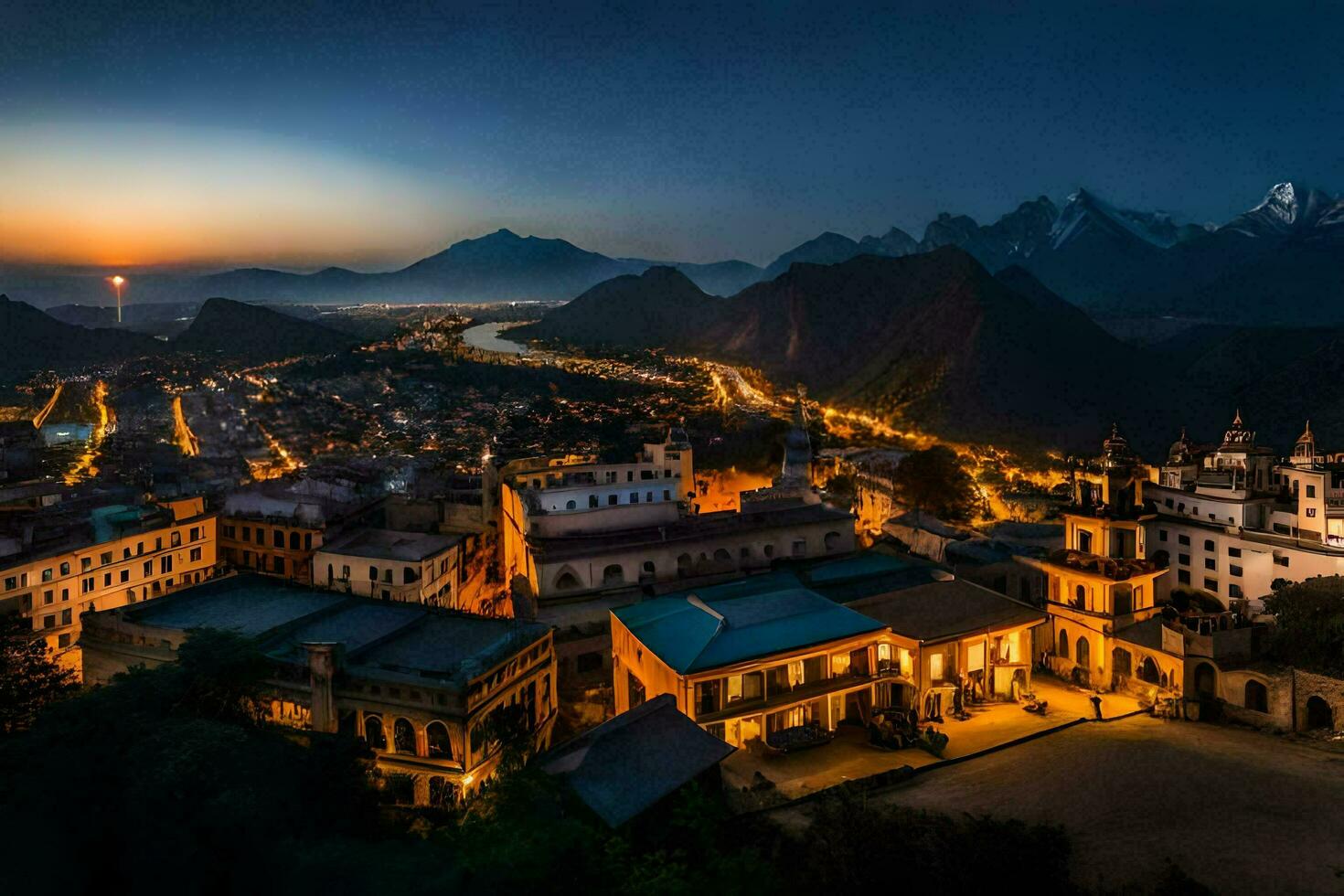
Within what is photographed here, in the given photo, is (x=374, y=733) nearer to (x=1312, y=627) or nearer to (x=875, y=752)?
(x=875, y=752)

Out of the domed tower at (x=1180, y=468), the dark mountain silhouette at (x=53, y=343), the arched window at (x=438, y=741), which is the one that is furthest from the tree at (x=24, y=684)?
the dark mountain silhouette at (x=53, y=343)

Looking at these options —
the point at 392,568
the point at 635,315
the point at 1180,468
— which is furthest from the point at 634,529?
the point at 635,315

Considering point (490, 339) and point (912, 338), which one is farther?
point (490, 339)

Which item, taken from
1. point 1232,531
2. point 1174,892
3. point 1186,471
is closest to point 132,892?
point 1174,892

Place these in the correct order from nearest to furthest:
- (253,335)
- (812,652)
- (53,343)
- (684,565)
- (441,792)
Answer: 1. (441,792)
2. (812,652)
3. (684,565)
4. (53,343)
5. (253,335)

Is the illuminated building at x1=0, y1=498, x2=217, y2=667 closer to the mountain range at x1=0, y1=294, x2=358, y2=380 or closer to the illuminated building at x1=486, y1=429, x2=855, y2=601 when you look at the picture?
the illuminated building at x1=486, y1=429, x2=855, y2=601

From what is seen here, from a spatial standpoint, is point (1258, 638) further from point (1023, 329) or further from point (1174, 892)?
point (1023, 329)

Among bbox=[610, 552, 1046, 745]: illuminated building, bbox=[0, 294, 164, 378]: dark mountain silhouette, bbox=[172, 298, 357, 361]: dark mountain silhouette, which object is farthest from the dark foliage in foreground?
bbox=[0, 294, 164, 378]: dark mountain silhouette
